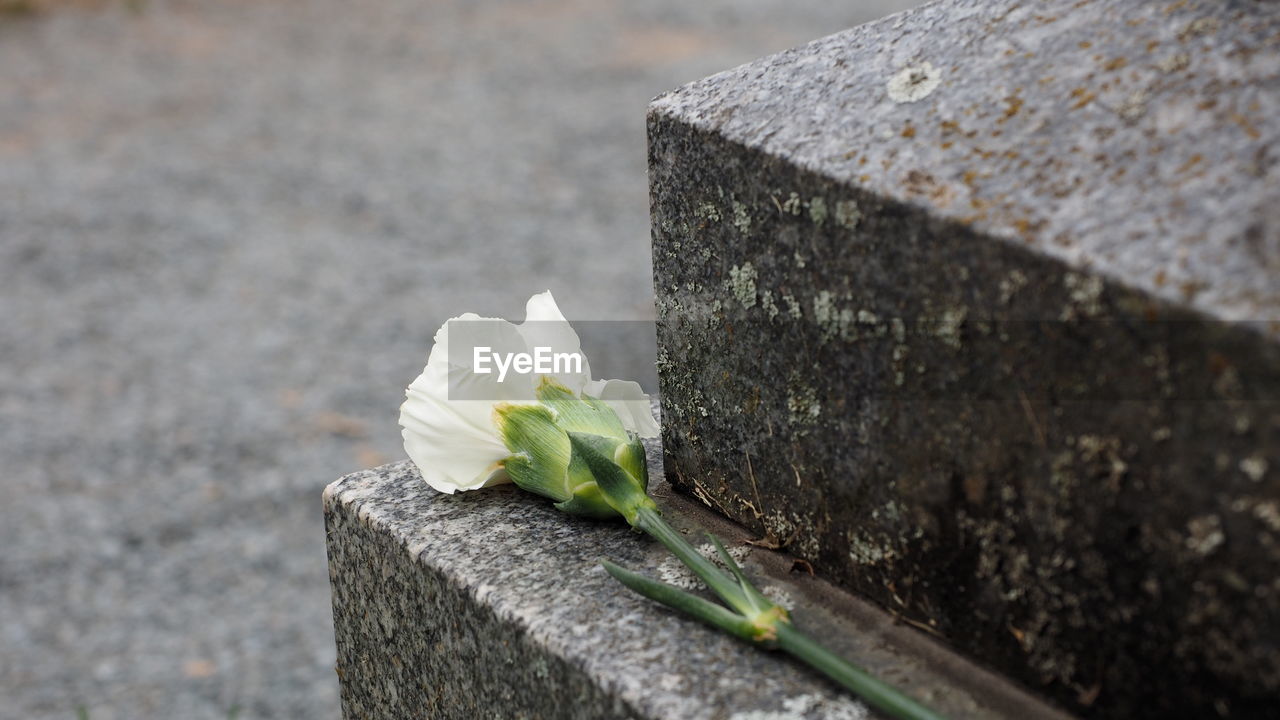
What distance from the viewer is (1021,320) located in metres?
0.88

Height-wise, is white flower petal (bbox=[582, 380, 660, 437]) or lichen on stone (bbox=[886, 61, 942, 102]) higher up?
lichen on stone (bbox=[886, 61, 942, 102])

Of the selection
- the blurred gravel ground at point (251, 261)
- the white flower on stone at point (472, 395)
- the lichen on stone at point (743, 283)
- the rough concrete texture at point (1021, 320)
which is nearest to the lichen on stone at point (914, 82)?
the rough concrete texture at point (1021, 320)

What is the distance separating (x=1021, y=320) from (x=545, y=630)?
0.50 m

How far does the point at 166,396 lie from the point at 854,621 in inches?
161

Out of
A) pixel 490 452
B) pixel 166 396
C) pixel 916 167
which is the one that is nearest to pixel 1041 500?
pixel 916 167

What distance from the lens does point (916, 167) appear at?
3.15 feet

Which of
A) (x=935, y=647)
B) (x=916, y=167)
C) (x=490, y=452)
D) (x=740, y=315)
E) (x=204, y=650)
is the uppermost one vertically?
(x=916, y=167)

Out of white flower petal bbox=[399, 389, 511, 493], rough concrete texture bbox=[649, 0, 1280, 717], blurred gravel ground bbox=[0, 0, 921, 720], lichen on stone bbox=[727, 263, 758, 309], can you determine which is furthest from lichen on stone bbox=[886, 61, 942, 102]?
blurred gravel ground bbox=[0, 0, 921, 720]

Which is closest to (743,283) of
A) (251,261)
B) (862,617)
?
Answer: (862,617)

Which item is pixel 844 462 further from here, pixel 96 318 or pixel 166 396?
pixel 96 318
